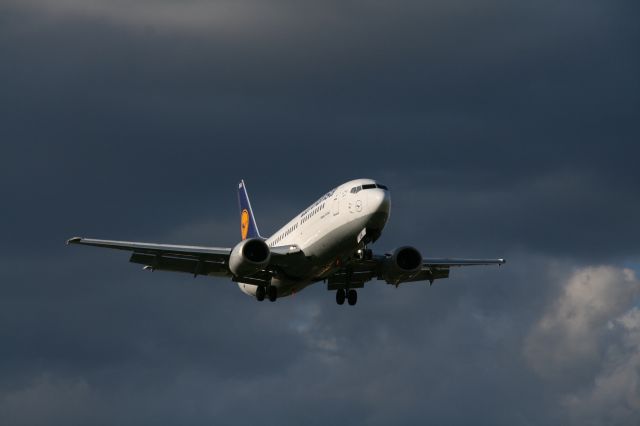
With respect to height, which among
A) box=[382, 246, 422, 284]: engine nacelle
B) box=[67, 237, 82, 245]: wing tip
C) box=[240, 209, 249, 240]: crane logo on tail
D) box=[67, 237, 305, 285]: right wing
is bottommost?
box=[67, 237, 82, 245]: wing tip

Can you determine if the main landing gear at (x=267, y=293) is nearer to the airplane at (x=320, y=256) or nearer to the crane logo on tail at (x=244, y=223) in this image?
the airplane at (x=320, y=256)

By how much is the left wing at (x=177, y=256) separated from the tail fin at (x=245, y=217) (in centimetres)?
1595

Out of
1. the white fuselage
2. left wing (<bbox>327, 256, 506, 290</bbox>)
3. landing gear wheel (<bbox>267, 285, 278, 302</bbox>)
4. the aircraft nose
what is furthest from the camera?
left wing (<bbox>327, 256, 506, 290</bbox>)

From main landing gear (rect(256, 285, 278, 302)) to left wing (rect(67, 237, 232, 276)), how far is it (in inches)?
83.0

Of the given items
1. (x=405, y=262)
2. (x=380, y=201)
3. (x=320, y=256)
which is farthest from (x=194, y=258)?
(x=380, y=201)

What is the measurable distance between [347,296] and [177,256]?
10.2 meters

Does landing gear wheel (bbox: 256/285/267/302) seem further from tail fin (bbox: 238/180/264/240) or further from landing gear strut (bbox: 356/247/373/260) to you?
tail fin (bbox: 238/180/264/240)

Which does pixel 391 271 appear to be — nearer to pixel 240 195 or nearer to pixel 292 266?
pixel 292 266

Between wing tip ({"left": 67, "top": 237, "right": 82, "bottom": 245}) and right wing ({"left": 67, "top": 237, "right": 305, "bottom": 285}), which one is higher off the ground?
right wing ({"left": 67, "top": 237, "right": 305, "bottom": 285})

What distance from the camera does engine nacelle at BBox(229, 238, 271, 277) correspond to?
58.2 m

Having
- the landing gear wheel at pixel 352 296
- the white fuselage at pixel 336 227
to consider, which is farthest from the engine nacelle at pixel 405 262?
the white fuselage at pixel 336 227

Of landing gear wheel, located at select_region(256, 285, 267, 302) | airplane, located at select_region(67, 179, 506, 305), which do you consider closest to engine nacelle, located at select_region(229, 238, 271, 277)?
airplane, located at select_region(67, 179, 506, 305)

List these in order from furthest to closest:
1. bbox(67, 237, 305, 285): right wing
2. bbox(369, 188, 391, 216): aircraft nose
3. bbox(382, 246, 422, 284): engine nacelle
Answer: bbox(382, 246, 422, 284): engine nacelle < bbox(67, 237, 305, 285): right wing < bbox(369, 188, 391, 216): aircraft nose

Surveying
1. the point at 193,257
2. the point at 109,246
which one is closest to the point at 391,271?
the point at 193,257
